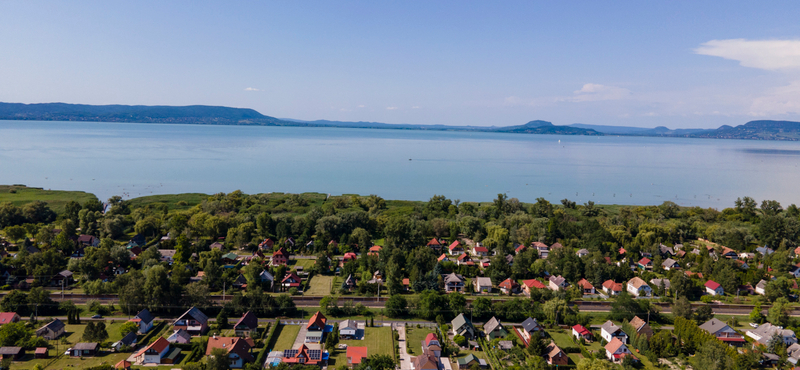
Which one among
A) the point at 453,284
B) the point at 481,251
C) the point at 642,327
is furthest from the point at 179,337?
the point at 481,251

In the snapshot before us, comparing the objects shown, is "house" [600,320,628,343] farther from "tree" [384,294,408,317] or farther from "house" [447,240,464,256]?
"house" [447,240,464,256]

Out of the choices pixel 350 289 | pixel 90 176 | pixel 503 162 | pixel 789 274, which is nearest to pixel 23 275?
pixel 350 289

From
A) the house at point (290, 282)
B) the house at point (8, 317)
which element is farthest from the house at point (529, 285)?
the house at point (8, 317)

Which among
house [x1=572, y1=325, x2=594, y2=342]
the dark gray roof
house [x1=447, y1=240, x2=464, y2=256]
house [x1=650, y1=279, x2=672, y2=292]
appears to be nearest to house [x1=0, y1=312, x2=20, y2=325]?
the dark gray roof

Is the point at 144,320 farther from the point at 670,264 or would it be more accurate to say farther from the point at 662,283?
the point at 670,264

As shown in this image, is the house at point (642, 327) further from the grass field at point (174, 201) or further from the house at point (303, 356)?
the grass field at point (174, 201)
